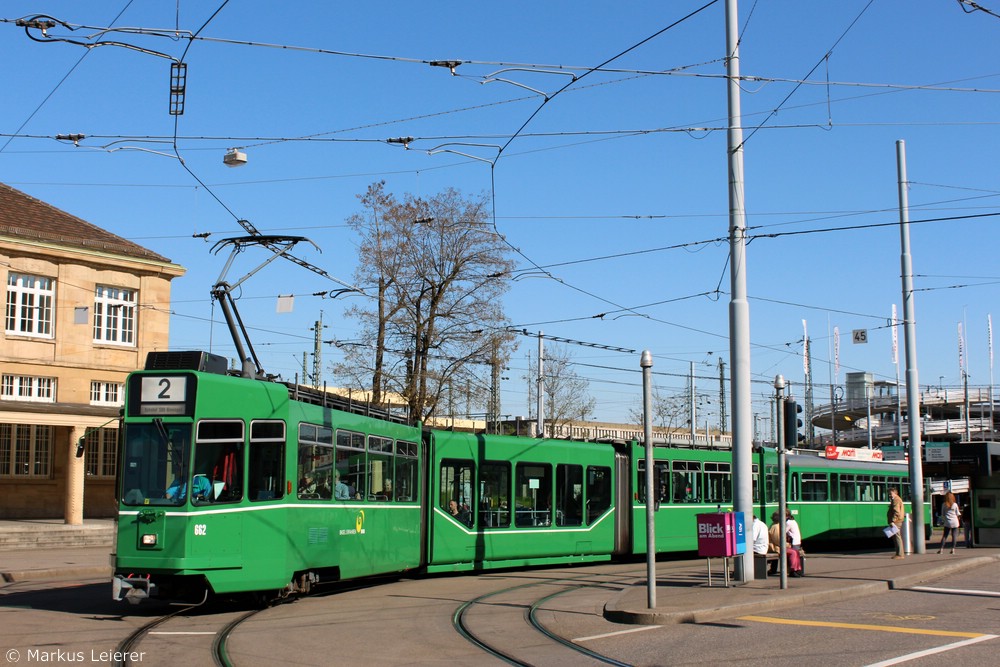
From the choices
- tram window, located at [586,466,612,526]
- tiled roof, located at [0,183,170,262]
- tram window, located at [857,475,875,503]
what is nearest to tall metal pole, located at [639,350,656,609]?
tram window, located at [586,466,612,526]

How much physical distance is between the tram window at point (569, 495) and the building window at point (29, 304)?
72.5ft

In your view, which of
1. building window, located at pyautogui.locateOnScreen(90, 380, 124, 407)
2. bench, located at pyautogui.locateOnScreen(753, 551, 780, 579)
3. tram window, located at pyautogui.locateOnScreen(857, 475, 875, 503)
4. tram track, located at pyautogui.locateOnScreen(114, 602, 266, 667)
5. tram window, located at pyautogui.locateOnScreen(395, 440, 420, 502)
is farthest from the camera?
building window, located at pyautogui.locateOnScreen(90, 380, 124, 407)

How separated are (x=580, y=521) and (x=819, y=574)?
5.77 meters

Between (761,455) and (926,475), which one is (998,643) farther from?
(926,475)

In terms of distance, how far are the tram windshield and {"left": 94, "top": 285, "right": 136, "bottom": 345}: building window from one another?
83.3ft

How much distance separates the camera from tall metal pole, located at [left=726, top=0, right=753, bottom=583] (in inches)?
696

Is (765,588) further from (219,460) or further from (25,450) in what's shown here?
(25,450)

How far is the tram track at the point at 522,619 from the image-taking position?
11.3 m

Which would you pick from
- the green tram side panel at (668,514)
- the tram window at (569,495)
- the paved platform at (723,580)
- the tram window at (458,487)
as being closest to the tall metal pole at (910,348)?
the paved platform at (723,580)

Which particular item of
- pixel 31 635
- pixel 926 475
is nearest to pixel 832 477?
pixel 926 475

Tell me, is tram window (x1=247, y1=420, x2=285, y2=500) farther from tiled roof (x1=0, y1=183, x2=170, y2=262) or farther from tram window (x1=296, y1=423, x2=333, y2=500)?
tiled roof (x1=0, y1=183, x2=170, y2=262)

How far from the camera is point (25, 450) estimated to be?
37.4m

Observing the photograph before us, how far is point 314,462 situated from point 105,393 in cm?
2564

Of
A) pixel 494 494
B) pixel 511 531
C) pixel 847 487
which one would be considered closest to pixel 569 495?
pixel 511 531
